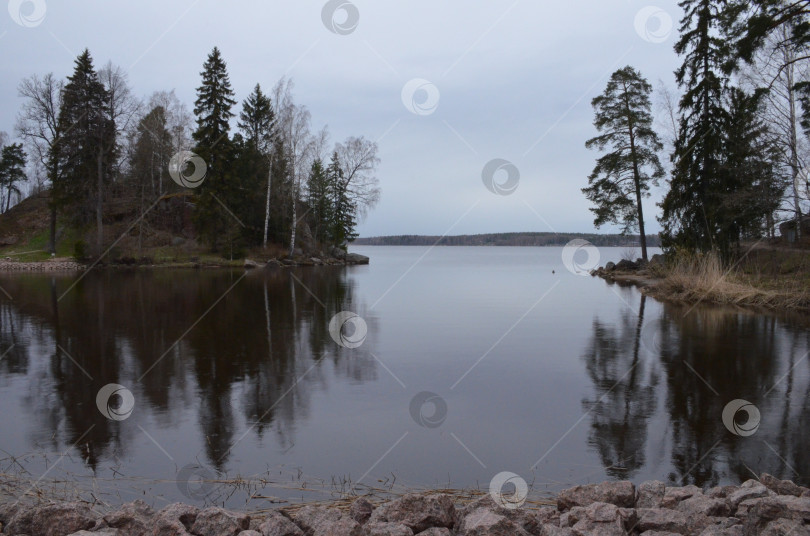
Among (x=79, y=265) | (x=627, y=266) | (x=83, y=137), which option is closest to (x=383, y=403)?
(x=627, y=266)

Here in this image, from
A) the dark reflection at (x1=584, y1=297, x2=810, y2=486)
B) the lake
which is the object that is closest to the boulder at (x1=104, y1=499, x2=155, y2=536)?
the lake

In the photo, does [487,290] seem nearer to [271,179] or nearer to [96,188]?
[271,179]

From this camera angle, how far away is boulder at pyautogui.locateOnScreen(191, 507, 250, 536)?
3998 mm

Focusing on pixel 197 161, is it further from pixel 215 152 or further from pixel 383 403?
pixel 383 403

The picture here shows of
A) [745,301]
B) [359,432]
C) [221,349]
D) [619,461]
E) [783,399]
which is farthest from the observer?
[745,301]

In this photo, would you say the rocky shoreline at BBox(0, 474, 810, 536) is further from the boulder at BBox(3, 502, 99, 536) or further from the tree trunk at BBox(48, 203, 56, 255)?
the tree trunk at BBox(48, 203, 56, 255)

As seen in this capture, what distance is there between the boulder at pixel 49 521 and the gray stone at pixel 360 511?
1.80 metres

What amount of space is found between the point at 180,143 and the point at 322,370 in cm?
4682

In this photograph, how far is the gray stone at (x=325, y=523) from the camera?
3.83 meters

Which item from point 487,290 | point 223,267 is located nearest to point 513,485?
point 487,290

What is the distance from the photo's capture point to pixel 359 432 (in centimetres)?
678

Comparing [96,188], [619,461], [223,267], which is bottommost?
[619,461]

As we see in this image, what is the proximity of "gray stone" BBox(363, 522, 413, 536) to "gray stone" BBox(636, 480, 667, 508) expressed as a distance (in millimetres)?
1884

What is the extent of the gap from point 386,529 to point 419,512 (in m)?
0.32
